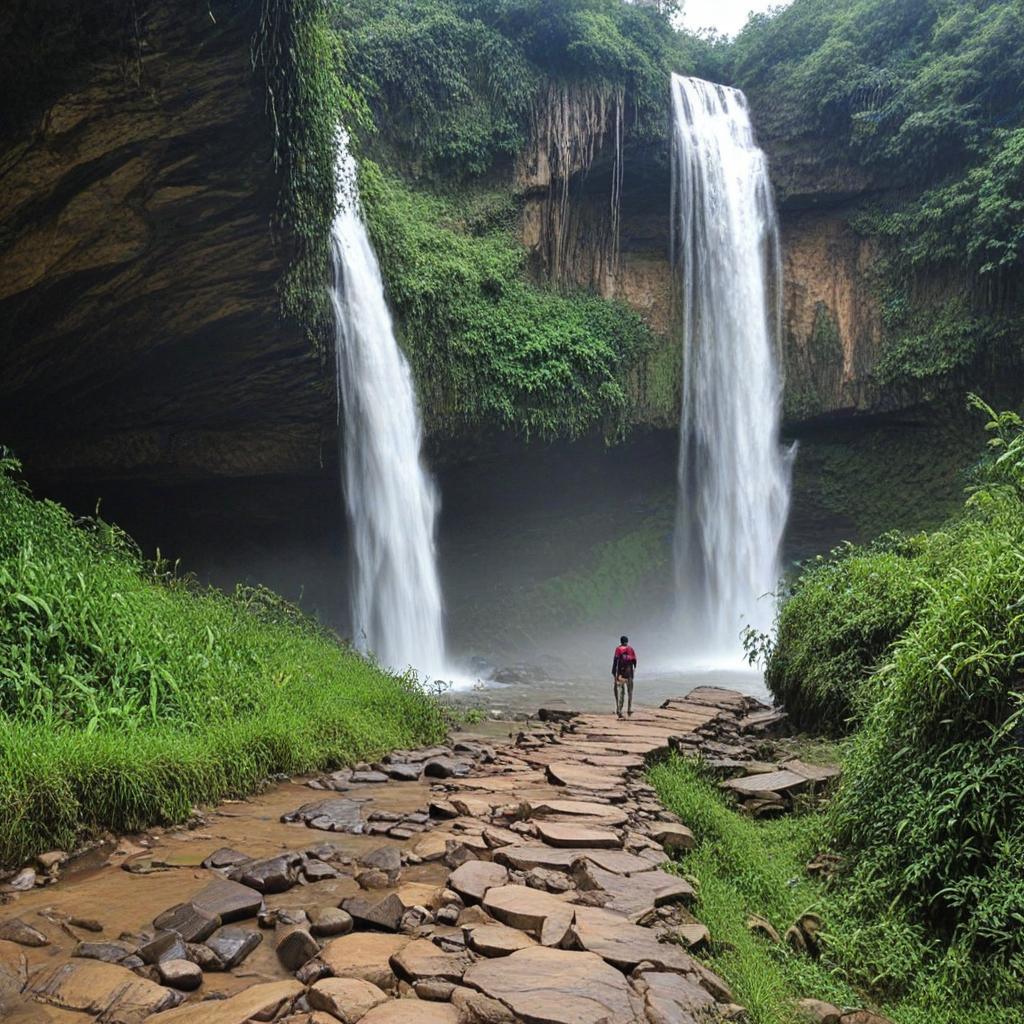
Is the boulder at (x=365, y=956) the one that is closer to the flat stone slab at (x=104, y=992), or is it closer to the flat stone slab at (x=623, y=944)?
the flat stone slab at (x=104, y=992)

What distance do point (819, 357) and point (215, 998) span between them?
19233 mm

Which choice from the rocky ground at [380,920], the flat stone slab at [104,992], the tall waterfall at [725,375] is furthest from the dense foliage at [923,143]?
the flat stone slab at [104,992]

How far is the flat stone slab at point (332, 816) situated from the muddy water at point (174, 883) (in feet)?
0.27

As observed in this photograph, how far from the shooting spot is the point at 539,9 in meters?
17.9

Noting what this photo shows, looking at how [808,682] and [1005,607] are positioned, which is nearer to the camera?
[1005,607]

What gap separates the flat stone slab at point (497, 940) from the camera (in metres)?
2.54

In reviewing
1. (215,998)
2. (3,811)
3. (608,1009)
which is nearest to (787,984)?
(608,1009)

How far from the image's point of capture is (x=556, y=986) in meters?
2.30

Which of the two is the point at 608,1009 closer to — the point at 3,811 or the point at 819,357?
the point at 3,811

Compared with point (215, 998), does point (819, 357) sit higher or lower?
higher

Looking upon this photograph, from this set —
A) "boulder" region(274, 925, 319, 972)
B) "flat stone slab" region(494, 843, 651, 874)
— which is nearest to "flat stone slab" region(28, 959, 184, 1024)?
"boulder" region(274, 925, 319, 972)

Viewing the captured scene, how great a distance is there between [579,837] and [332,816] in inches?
53.0

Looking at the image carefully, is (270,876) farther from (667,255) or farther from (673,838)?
(667,255)

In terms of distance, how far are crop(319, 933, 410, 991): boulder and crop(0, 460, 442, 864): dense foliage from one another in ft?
5.44
